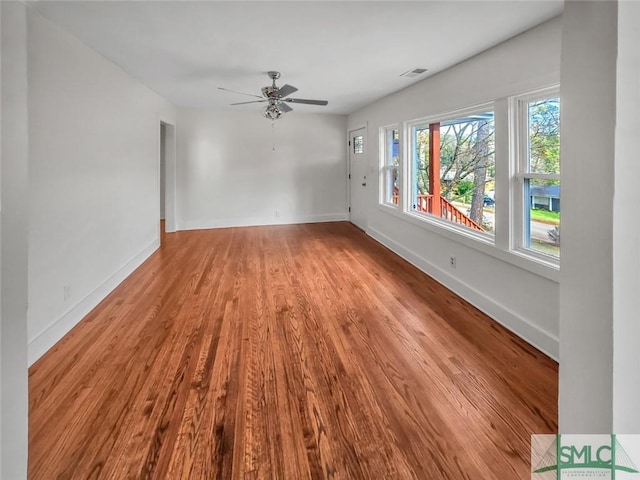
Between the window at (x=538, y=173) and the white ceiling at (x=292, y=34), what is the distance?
1.89 ft

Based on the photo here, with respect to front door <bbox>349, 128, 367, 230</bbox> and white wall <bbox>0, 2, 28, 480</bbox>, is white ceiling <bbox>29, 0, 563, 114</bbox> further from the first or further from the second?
front door <bbox>349, 128, 367, 230</bbox>

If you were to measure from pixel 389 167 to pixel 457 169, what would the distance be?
5.66 ft

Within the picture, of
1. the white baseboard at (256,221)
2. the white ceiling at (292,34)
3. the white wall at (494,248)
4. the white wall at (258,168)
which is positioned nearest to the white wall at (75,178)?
the white ceiling at (292,34)

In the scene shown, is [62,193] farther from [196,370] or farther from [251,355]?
[251,355]

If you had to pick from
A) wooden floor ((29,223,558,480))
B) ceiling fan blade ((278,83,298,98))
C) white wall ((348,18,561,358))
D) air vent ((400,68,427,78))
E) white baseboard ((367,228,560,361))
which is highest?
air vent ((400,68,427,78))

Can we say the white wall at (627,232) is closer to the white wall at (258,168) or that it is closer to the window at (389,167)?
the window at (389,167)

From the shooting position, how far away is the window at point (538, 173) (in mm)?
2604

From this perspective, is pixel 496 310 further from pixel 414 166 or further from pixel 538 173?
pixel 414 166

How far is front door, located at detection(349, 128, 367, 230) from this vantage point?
22.0 feet

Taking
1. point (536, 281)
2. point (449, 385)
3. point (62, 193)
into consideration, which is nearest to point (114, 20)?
point (62, 193)

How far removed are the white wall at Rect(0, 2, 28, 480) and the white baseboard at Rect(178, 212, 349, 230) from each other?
6.35 metres

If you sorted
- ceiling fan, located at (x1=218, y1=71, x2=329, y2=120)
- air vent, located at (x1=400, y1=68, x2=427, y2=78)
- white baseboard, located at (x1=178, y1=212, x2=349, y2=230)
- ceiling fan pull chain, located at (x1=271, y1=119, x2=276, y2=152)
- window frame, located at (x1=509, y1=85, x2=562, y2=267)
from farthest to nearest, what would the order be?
ceiling fan pull chain, located at (x1=271, y1=119, x2=276, y2=152), white baseboard, located at (x1=178, y1=212, x2=349, y2=230), ceiling fan, located at (x1=218, y1=71, x2=329, y2=120), air vent, located at (x1=400, y1=68, x2=427, y2=78), window frame, located at (x1=509, y1=85, x2=562, y2=267)

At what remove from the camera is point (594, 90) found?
845mm

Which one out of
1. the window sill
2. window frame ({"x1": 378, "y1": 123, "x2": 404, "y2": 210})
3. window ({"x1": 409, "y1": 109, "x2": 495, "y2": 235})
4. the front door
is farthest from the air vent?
the front door
